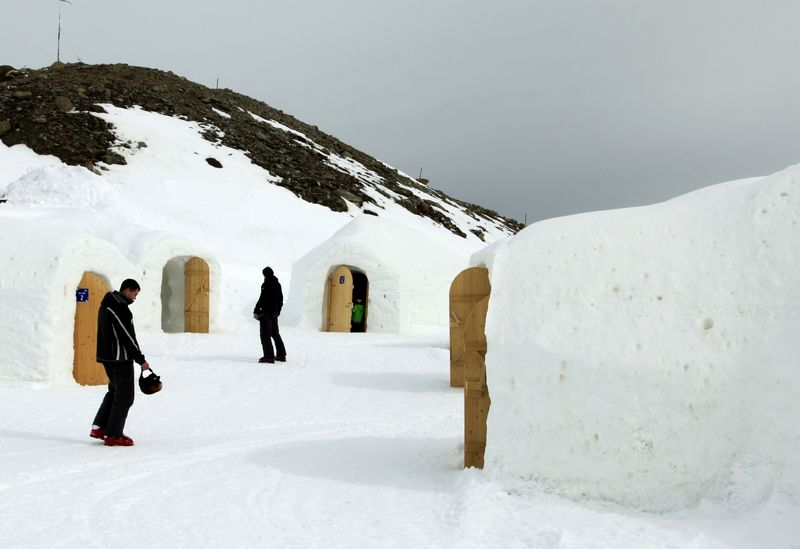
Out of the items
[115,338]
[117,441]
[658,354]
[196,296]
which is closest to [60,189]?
[196,296]

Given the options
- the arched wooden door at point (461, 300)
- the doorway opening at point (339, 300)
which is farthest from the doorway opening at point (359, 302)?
the arched wooden door at point (461, 300)

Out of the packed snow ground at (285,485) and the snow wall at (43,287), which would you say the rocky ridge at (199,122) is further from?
the packed snow ground at (285,485)

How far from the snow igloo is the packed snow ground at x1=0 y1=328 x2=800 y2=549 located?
9185 millimetres

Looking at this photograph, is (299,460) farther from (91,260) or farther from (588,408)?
(91,260)

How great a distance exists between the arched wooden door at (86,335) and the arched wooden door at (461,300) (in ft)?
16.8

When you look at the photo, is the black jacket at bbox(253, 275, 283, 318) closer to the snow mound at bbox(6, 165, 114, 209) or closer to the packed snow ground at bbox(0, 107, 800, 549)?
A: the packed snow ground at bbox(0, 107, 800, 549)

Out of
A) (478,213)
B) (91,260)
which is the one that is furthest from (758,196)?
(478,213)

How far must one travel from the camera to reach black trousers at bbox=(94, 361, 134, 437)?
21.6ft

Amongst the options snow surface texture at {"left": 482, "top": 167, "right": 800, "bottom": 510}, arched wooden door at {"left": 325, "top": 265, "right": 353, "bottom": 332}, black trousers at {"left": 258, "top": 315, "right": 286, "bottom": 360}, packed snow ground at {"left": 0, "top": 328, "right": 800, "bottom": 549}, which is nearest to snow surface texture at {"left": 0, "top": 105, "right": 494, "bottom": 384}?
arched wooden door at {"left": 325, "top": 265, "right": 353, "bottom": 332}

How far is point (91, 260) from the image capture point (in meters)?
10.6

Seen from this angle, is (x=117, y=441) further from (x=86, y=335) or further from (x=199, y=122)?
(x=199, y=122)

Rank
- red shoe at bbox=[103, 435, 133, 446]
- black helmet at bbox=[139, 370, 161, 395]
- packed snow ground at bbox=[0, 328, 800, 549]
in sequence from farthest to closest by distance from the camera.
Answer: red shoe at bbox=[103, 435, 133, 446], black helmet at bbox=[139, 370, 161, 395], packed snow ground at bbox=[0, 328, 800, 549]

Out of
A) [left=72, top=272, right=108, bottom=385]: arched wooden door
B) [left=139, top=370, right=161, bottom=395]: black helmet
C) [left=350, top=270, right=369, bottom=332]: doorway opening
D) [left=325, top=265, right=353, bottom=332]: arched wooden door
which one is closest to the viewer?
[left=139, top=370, right=161, bottom=395]: black helmet

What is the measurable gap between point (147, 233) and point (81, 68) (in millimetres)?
37546
